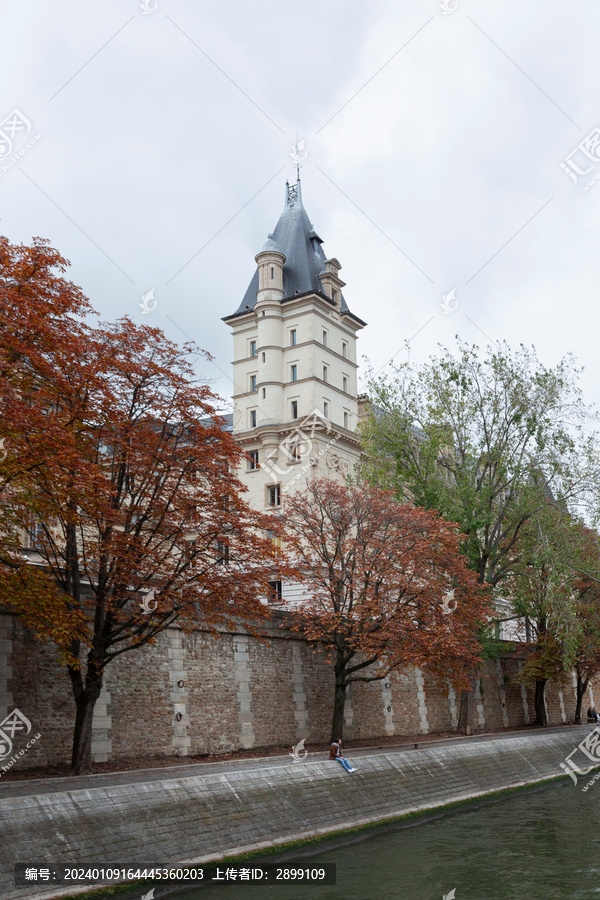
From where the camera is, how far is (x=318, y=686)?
1238 inches

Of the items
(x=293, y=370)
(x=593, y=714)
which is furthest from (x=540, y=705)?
(x=293, y=370)

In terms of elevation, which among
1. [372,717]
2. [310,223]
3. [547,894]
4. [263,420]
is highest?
[310,223]

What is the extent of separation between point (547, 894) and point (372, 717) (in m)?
19.2

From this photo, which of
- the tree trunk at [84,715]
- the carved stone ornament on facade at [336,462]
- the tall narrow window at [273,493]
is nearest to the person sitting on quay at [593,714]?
the carved stone ornament on facade at [336,462]

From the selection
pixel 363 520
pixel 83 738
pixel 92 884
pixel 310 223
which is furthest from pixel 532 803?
pixel 310 223

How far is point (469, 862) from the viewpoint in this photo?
57.7 feet

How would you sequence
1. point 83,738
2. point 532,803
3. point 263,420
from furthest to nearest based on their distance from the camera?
point 263,420 < point 532,803 < point 83,738

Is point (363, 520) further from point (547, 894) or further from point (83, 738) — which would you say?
point (547, 894)

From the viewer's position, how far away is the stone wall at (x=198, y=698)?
20.2 m

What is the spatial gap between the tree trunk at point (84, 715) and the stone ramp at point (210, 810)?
4.53 ft

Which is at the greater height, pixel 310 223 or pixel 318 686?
pixel 310 223

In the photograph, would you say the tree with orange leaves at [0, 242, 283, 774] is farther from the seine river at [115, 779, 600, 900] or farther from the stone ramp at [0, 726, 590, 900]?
the seine river at [115, 779, 600, 900]

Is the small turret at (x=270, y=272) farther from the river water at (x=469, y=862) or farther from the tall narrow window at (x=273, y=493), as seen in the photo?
the river water at (x=469, y=862)

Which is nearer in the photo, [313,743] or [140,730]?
[140,730]
